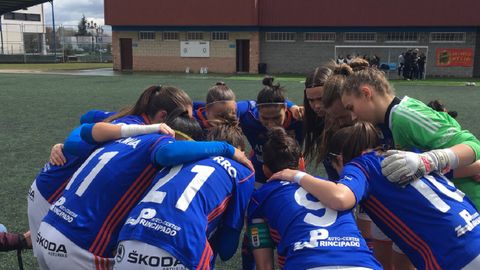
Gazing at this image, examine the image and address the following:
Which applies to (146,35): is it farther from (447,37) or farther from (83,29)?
(83,29)

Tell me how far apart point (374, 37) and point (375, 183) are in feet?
108

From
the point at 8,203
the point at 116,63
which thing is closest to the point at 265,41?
the point at 116,63

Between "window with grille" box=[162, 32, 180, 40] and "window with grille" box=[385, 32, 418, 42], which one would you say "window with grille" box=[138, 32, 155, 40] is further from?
"window with grille" box=[385, 32, 418, 42]

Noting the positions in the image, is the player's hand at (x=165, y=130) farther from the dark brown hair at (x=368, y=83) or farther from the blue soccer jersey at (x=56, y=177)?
the dark brown hair at (x=368, y=83)

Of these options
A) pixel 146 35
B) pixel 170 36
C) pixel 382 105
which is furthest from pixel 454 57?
pixel 382 105

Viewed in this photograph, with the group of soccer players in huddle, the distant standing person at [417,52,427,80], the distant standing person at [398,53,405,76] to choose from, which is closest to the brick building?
the distant standing person at [398,53,405,76]

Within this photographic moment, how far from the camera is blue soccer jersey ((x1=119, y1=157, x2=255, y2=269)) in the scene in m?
2.27

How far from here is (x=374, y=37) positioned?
3338 cm

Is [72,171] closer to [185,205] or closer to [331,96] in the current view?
[185,205]

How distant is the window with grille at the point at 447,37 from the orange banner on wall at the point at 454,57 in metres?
0.68

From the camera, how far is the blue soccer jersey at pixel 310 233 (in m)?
2.26

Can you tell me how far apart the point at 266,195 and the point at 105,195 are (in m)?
0.90

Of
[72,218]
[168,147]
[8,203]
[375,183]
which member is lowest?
[8,203]

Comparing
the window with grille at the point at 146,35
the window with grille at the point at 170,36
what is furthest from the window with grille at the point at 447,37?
the window with grille at the point at 146,35
